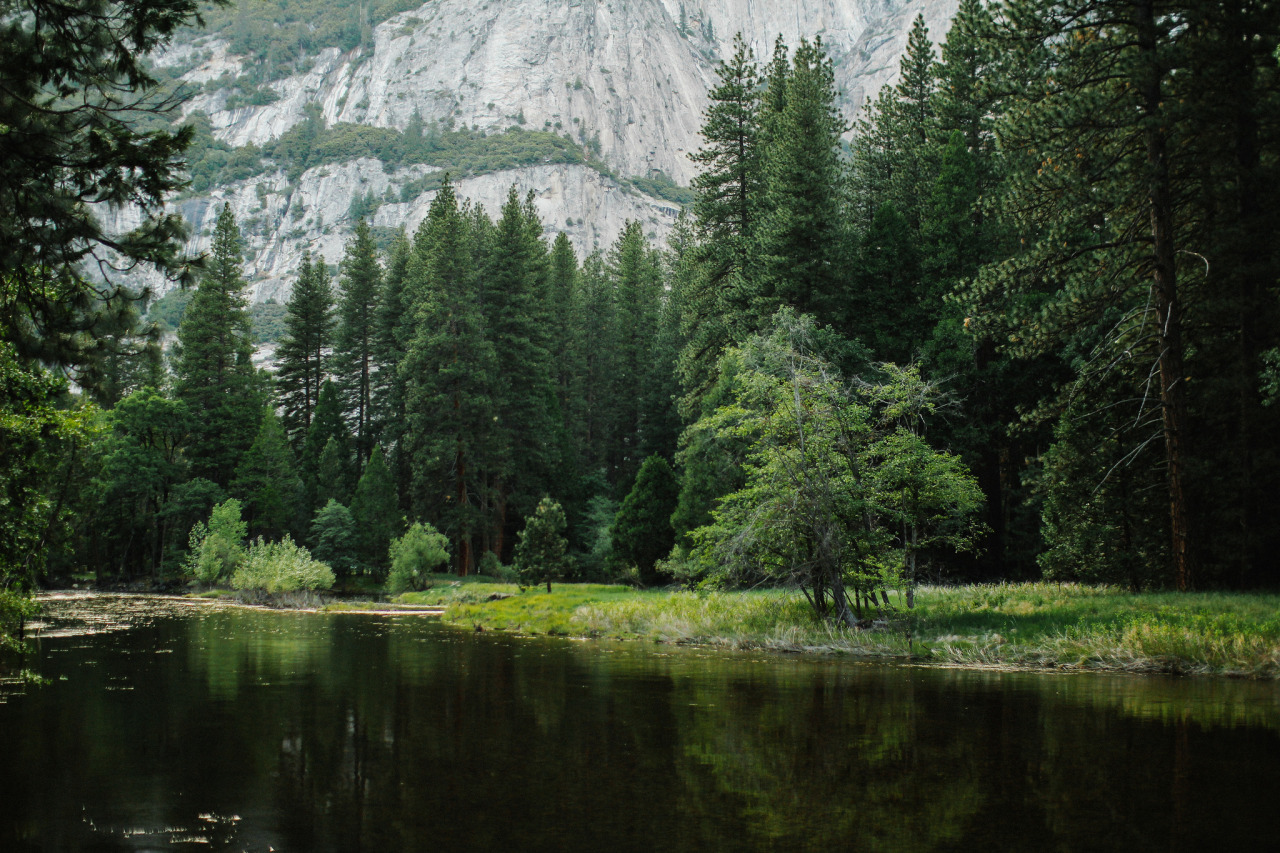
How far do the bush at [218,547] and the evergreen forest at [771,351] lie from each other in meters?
0.28

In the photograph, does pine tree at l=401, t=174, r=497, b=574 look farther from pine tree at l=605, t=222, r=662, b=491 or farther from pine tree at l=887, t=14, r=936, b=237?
pine tree at l=887, t=14, r=936, b=237

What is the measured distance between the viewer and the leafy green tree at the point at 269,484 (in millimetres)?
53094

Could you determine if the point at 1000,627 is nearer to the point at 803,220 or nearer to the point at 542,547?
the point at 542,547

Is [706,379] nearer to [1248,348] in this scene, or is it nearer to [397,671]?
[1248,348]

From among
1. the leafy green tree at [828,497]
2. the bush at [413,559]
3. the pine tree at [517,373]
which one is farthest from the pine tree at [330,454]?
the leafy green tree at [828,497]

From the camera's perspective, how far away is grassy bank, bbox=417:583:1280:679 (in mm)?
12945

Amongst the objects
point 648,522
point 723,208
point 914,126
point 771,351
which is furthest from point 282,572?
point 914,126

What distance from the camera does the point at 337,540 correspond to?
45.8 metres

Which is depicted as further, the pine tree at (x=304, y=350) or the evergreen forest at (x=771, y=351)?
the pine tree at (x=304, y=350)

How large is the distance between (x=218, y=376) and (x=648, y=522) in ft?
126

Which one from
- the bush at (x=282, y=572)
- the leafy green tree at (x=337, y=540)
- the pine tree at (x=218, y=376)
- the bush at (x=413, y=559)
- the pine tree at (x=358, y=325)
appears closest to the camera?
the bush at (x=282, y=572)

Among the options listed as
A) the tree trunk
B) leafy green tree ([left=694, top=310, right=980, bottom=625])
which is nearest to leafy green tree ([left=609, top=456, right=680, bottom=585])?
leafy green tree ([left=694, top=310, right=980, bottom=625])

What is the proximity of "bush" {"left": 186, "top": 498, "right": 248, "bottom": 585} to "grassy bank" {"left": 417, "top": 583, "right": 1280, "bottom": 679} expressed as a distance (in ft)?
85.5

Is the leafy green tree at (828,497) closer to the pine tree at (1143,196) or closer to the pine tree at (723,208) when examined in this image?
the pine tree at (1143,196)
